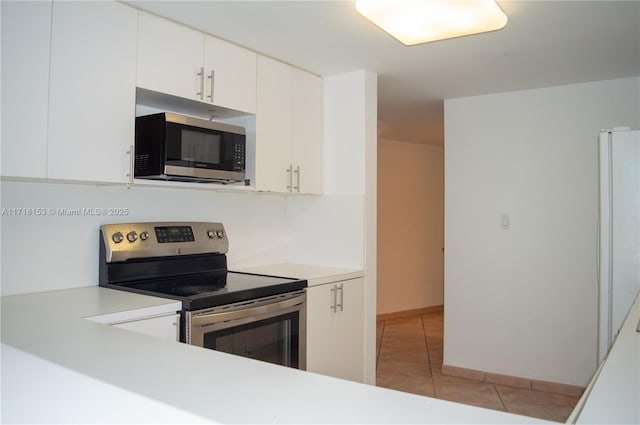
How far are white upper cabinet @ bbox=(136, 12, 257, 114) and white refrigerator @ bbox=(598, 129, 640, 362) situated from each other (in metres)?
1.93

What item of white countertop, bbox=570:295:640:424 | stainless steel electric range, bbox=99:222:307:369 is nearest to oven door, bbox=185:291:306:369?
stainless steel electric range, bbox=99:222:307:369

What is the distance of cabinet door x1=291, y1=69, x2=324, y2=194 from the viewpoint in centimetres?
316

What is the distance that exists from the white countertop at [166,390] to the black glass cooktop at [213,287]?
81 cm

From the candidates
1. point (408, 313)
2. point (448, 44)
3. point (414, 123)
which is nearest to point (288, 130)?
point (448, 44)

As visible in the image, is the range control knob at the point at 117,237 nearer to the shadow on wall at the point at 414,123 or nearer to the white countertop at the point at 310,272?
the white countertop at the point at 310,272

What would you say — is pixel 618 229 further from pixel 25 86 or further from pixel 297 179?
pixel 25 86

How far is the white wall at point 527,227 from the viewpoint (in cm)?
346

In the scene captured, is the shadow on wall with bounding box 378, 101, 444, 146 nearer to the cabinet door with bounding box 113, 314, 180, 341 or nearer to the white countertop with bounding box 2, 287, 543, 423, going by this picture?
the cabinet door with bounding box 113, 314, 180, 341

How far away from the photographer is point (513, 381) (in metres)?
3.72

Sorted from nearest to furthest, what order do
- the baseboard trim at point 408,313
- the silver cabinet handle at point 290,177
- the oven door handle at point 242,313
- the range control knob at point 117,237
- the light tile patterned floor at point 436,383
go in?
the oven door handle at point 242,313, the range control knob at point 117,237, the silver cabinet handle at point 290,177, the light tile patterned floor at point 436,383, the baseboard trim at point 408,313

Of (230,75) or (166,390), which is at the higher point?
(230,75)

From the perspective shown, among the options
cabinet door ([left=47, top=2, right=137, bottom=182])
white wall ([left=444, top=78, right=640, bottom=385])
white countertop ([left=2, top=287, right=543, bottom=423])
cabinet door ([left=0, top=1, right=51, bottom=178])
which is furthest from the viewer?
white wall ([left=444, top=78, right=640, bottom=385])

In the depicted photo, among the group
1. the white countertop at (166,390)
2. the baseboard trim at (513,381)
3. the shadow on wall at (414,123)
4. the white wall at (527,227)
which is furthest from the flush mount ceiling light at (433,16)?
the baseboard trim at (513,381)

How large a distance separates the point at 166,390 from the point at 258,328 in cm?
161
